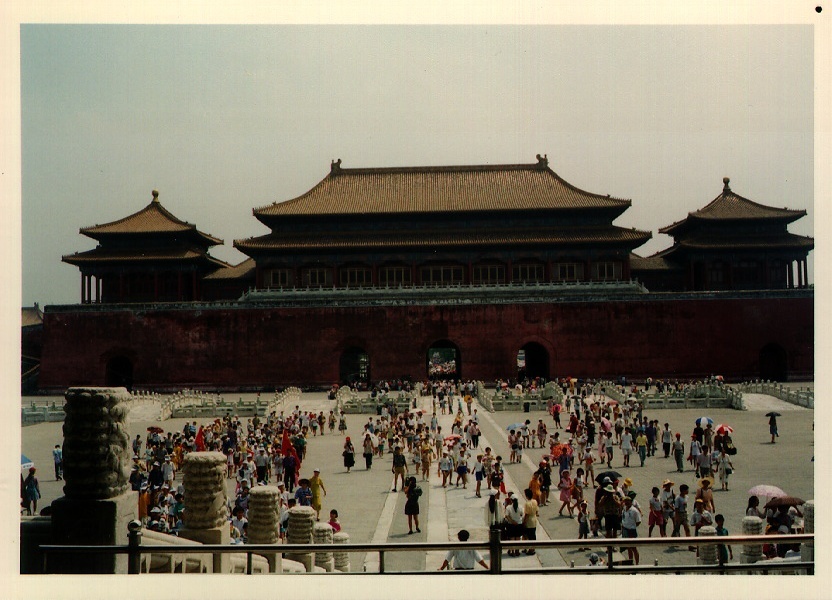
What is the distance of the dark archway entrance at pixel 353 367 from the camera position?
4412 centimetres

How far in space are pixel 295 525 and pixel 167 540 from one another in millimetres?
3395

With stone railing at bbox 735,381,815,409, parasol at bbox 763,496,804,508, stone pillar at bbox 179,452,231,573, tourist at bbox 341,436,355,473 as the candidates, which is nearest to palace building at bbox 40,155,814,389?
stone railing at bbox 735,381,815,409

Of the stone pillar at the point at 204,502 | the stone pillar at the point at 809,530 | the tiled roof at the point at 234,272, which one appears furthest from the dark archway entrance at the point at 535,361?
the stone pillar at the point at 204,502

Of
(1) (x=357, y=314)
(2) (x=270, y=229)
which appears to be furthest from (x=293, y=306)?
(2) (x=270, y=229)

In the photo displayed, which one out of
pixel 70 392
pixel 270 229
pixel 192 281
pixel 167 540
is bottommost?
pixel 167 540

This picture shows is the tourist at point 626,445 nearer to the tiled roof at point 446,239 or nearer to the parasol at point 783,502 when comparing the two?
the parasol at point 783,502

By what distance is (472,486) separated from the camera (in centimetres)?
1728

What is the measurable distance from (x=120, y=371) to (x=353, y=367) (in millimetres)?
13545

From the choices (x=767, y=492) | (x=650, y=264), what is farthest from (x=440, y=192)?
(x=767, y=492)

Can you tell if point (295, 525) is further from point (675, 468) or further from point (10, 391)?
point (675, 468)

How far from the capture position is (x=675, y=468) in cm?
1873

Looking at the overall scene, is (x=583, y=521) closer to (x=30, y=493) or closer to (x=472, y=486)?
(x=472, y=486)

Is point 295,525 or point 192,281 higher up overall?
point 192,281
